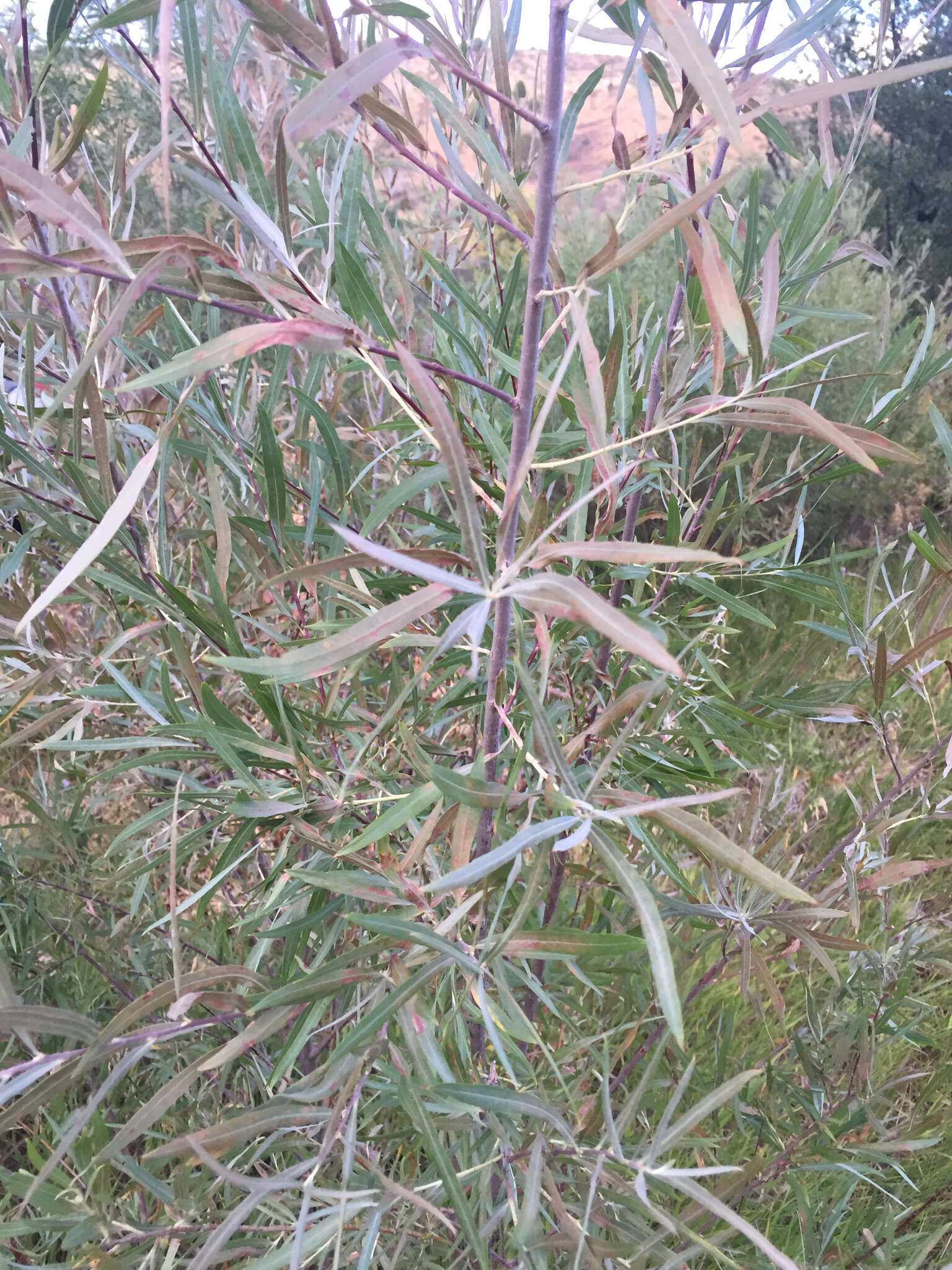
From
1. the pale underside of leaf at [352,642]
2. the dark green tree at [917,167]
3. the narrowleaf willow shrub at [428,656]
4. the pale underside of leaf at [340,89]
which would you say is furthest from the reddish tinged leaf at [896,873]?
the dark green tree at [917,167]

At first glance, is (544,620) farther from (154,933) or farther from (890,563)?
(890,563)

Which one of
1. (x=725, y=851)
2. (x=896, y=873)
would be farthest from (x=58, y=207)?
(x=896, y=873)

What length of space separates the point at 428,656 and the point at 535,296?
154mm

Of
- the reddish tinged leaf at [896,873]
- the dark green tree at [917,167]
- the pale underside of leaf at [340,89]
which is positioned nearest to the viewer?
the pale underside of leaf at [340,89]

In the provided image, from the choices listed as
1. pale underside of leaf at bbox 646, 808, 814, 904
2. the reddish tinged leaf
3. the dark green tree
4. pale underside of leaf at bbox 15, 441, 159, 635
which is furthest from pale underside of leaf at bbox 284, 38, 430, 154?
the dark green tree

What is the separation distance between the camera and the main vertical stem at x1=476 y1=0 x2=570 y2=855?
0.31 metres

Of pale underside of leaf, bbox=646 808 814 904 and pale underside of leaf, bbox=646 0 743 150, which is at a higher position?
pale underside of leaf, bbox=646 0 743 150

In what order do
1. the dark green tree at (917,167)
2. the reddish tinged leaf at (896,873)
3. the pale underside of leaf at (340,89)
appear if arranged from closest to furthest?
the pale underside of leaf at (340,89), the reddish tinged leaf at (896,873), the dark green tree at (917,167)

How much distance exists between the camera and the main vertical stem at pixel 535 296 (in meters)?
0.31

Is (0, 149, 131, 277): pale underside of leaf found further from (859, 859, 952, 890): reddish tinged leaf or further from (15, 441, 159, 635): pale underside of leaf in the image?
(859, 859, 952, 890): reddish tinged leaf

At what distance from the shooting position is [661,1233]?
48 centimetres

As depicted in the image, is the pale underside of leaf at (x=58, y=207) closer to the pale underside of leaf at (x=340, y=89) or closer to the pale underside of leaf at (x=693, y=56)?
the pale underside of leaf at (x=340, y=89)

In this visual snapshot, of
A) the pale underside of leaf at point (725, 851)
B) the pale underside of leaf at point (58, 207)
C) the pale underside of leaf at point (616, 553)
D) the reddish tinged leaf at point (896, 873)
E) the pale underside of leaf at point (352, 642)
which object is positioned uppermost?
the pale underside of leaf at point (58, 207)

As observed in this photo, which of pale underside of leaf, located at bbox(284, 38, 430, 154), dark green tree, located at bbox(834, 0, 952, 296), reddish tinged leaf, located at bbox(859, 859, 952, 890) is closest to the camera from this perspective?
pale underside of leaf, located at bbox(284, 38, 430, 154)
